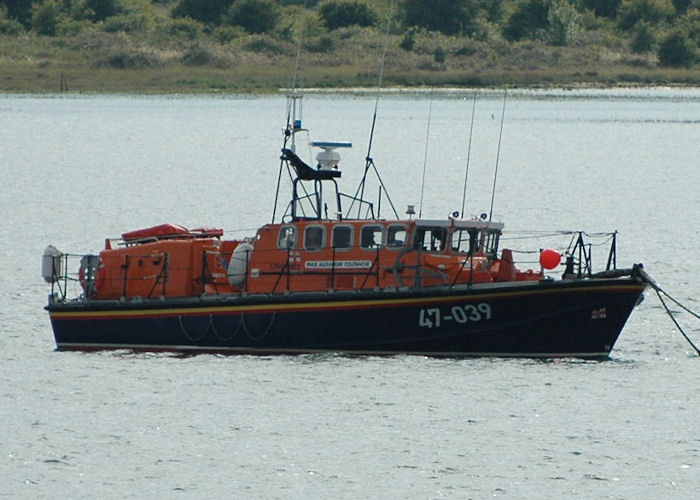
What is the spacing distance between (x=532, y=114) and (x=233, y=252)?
338 feet

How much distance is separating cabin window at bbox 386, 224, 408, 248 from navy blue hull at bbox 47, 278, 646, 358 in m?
1.14

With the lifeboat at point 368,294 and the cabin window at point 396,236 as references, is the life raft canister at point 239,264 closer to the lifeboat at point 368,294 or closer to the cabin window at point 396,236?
the lifeboat at point 368,294

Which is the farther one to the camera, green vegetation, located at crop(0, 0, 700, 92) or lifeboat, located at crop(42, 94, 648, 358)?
green vegetation, located at crop(0, 0, 700, 92)

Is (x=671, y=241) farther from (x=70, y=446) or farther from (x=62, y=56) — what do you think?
(x=62, y=56)

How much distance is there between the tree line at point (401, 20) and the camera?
14800cm

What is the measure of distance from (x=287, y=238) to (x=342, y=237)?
1.20m

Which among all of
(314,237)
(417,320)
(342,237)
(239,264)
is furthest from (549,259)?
(239,264)

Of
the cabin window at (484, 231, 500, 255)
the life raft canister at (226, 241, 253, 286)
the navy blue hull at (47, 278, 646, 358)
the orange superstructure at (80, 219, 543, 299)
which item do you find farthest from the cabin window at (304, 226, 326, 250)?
the cabin window at (484, 231, 500, 255)

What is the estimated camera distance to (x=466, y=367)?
1208 inches

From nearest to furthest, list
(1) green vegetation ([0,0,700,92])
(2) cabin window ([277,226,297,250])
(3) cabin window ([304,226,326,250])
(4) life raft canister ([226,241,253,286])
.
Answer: (3) cabin window ([304,226,326,250]) < (2) cabin window ([277,226,297,250]) < (4) life raft canister ([226,241,253,286]) < (1) green vegetation ([0,0,700,92])

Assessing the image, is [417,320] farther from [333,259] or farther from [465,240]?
[333,259]

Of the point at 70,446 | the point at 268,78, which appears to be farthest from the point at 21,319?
the point at 268,78

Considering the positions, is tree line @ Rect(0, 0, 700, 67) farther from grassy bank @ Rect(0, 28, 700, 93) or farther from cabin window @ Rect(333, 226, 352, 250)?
cabin window @ Rect(333, 226, 352, 250)

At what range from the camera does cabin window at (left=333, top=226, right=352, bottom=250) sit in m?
31.0
